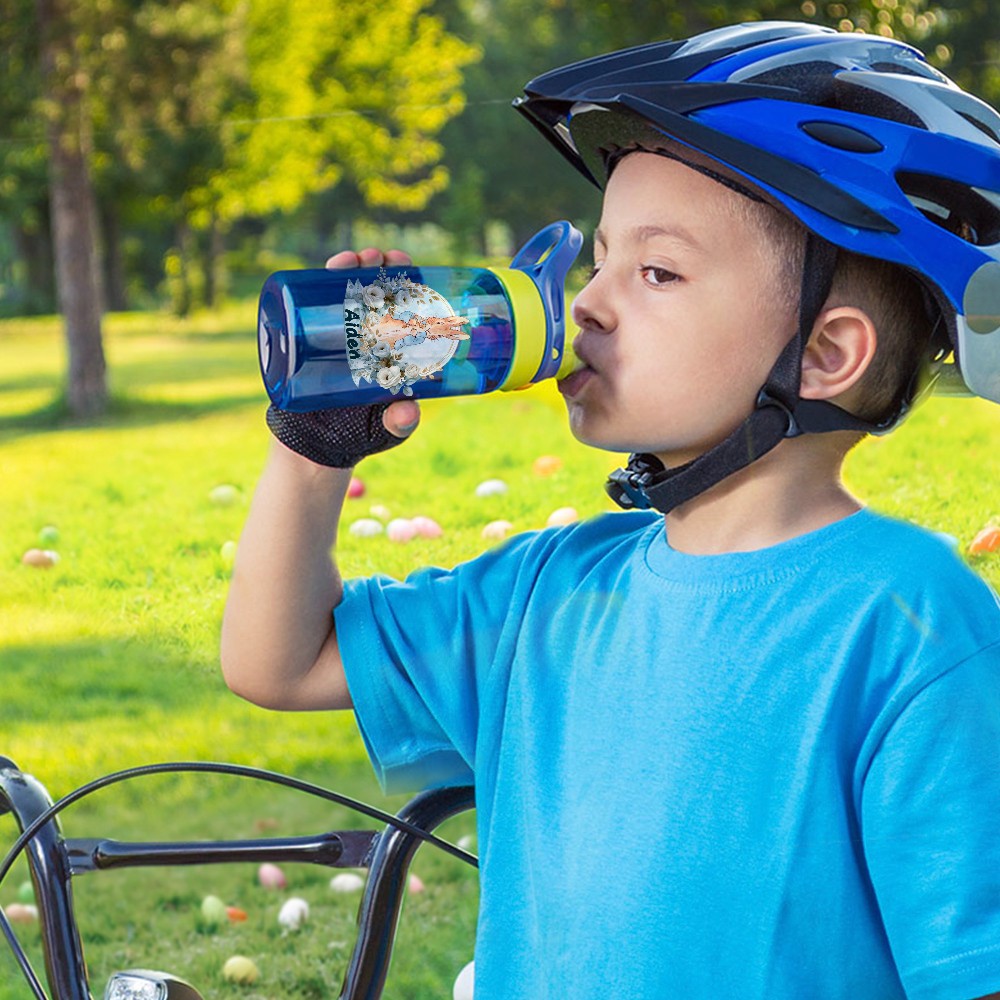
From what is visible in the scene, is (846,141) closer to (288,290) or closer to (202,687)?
(288,290)

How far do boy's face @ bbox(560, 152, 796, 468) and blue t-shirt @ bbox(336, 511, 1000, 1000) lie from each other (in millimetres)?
146

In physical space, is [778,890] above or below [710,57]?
below

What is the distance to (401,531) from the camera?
1.83 meters

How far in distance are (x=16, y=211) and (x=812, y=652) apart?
39.5ft

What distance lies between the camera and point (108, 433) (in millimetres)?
3201

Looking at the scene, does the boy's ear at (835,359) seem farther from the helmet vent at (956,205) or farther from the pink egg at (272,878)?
the pink egg at (272,878)

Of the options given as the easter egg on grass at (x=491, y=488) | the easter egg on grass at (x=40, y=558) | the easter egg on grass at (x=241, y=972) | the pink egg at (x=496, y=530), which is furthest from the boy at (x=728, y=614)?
the easter egg on grass at (x=241, y=972)

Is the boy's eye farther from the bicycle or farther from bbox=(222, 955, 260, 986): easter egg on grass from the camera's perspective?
bbox=(222, 955, 260, 986): easter egg on grass

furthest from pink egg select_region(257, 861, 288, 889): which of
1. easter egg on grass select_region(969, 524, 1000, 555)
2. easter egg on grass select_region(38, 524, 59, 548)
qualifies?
easter egg on grass select_region(969, 524, 1000, 555)

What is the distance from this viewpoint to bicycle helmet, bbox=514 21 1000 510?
1.24 metres

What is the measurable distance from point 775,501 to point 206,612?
780 millimetres

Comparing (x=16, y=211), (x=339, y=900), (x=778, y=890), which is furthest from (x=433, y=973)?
(x=16, y=211)

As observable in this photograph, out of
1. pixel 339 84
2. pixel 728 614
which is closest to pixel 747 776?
pixel 728 614

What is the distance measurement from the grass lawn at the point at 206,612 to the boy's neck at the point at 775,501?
203mm
